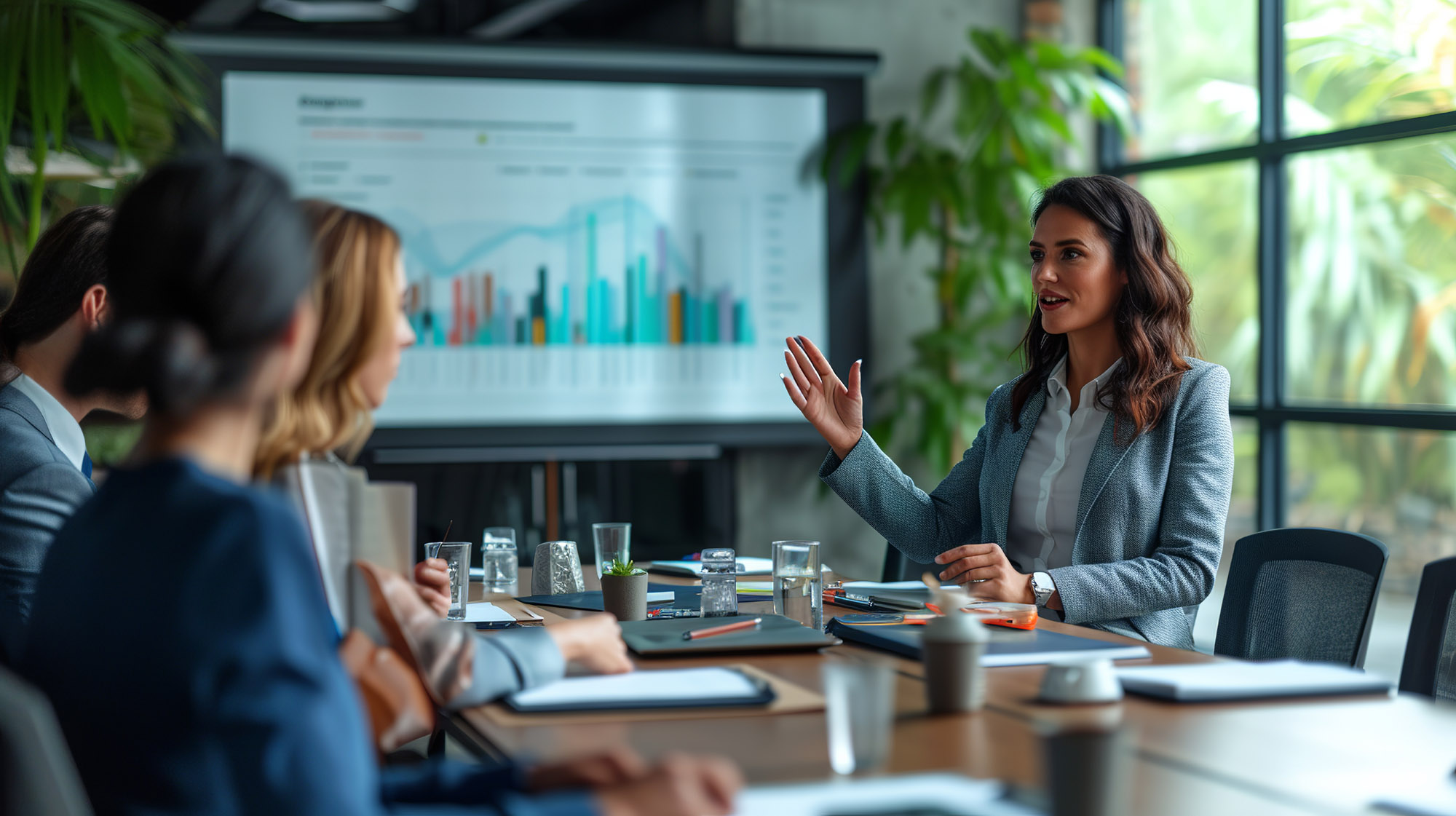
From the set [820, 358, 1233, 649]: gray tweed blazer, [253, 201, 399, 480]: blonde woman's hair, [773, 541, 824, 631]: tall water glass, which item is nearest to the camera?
[253, 201, 399, 480]: blonde woman's hair

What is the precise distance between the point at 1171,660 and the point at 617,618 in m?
0.82

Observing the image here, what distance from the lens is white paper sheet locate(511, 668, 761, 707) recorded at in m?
1.38

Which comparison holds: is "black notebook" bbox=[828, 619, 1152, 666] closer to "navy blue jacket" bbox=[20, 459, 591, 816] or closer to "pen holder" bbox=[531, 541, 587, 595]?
"pen holder" bbox=[531, 541, 587, 595]

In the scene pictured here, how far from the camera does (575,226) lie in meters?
4.30

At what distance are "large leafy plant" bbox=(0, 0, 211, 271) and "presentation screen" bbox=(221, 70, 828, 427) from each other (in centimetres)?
42

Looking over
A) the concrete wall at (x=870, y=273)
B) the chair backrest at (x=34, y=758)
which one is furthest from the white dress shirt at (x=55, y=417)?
the concrete wall at (x=870, y=273)

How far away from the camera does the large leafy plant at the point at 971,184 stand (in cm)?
432

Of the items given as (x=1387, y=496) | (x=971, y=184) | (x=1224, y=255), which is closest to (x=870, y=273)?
(x=971, y=184)

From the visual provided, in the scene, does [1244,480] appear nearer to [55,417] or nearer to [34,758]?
[55,417]

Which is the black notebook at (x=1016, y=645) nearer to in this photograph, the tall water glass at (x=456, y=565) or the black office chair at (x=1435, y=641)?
the black office chair at (x=1435, y=641)

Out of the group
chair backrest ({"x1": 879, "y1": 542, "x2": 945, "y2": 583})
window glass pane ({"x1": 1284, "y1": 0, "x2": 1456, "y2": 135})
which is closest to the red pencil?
chair backrest ({"x1": 879, "y1": 542, "x2": 945, "y2": 583})

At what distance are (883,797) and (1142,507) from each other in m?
1.42

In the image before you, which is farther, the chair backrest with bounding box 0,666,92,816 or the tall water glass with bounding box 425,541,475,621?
the tall water glass with bounding box 425,541,475,621

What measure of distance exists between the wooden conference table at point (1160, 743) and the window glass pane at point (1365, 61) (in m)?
2.80
